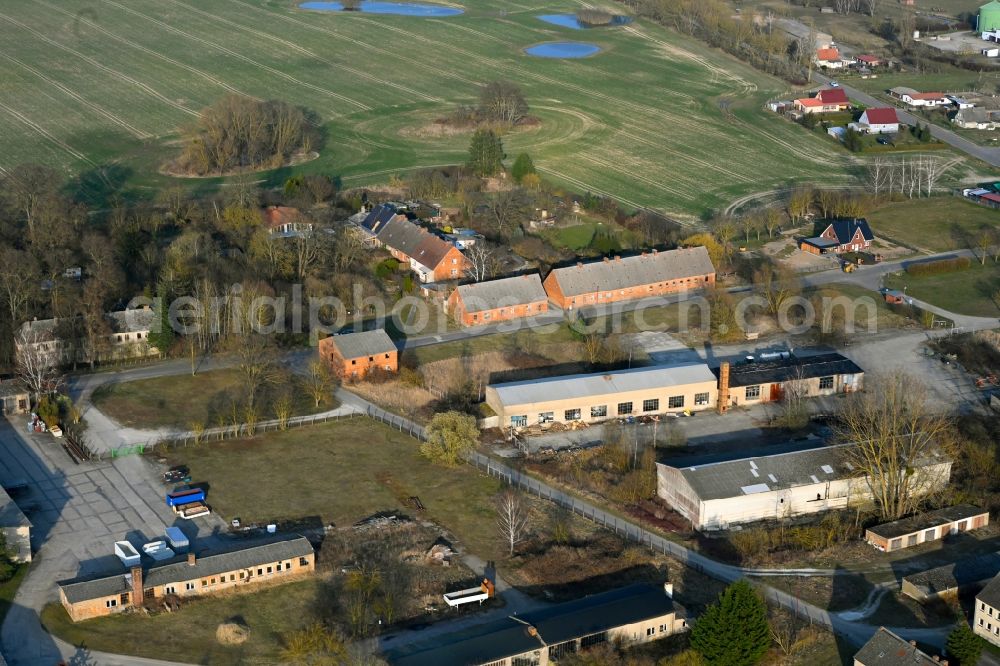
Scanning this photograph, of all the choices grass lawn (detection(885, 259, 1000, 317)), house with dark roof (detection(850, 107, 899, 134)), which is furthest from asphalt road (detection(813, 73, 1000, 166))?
grass lawn (detection(885, 259, 1000, 317))

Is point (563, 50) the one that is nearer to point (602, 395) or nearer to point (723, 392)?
point (723, 392)

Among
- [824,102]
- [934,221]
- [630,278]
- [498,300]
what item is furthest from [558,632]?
[824,102]

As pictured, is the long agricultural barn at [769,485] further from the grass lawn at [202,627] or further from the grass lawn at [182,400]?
the grass lawn at [182,400]

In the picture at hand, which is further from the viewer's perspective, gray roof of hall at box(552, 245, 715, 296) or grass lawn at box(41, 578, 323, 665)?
gray roof of hall at box(552, 245, 715, 296)

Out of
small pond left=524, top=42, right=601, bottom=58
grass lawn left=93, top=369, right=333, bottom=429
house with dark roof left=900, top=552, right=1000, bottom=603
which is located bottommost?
grass lawn left=93, top=369, right=333, bottom=429

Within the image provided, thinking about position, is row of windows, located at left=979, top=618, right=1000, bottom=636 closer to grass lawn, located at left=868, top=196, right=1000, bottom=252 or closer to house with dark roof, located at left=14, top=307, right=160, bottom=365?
house with dark roof, located at left=14, top=307, right=160, bottom=365

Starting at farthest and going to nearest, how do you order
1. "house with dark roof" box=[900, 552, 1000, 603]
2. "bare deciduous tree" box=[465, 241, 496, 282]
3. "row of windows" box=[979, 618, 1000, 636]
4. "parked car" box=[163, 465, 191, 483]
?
"bare deciduous tree" box=[465, 241, 496, 282], "parked car" box=[163, 465, 191, 483], "house with dark roof" box=[900, 552, 1000, 603], "row of windows" box=[979, 618, 1000, 636]
